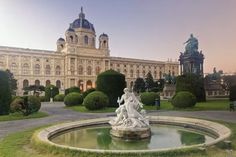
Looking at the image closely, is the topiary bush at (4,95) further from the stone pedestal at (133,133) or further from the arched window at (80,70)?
the arched window at (80,70)

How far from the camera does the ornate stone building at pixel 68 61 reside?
7488 cm

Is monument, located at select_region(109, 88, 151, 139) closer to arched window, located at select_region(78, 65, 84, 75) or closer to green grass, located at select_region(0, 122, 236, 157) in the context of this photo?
green grass, located at select_region(0, 122, 236, 157)

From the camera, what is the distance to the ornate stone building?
74.9 m

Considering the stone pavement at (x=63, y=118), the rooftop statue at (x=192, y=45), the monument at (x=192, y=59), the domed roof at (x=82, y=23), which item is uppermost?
the domed roof at (x=82, y=23)

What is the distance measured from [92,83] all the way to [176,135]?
77408 mm

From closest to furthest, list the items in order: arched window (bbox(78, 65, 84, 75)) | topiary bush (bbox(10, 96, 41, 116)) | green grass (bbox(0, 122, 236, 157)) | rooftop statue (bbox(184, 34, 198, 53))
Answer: green grass (bbox(0, 122, 236, 157)) < topiary bush (bbox(10, 96, 41, 116)) < rooftop statue (bbox(184, 34, 198, 53)) < arched window (bbox(78, 65, 84, 75))

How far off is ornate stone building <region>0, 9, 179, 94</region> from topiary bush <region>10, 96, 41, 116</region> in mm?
56942

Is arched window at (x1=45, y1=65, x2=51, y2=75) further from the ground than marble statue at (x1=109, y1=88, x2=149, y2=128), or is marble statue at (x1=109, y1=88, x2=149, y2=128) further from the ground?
arched window at (x1=45, y1=65, x2=51, y2=75)

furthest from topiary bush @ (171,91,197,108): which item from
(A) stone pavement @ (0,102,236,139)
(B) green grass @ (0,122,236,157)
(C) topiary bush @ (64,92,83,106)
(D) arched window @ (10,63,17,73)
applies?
(D) arched window @ (10,63,17,73)

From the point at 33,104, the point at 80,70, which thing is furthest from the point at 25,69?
the point at 33,104

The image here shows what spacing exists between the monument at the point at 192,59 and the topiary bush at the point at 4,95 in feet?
90.6

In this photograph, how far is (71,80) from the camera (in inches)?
3162

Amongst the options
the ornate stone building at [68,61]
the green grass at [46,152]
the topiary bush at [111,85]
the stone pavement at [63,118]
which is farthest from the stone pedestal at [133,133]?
the ornate stone building at [68,61]

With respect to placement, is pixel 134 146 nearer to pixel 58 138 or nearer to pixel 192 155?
pixel 192 155
